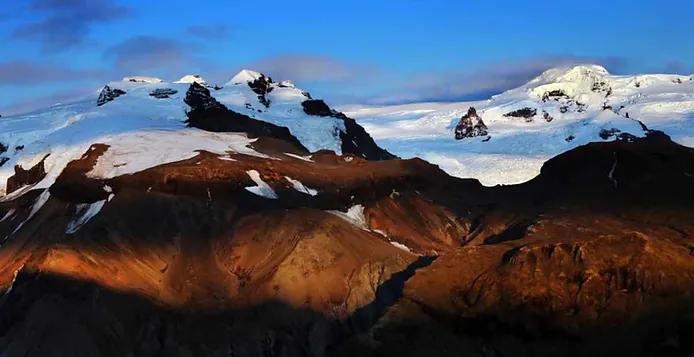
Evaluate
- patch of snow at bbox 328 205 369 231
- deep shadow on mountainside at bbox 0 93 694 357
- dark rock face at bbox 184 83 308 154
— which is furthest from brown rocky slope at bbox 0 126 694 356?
dark rock face at bbox 184 83 308 154

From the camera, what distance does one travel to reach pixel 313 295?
11000cm

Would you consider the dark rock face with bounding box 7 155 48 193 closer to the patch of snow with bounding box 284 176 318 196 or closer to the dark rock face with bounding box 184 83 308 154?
the dark rock face with bounding box 184 83 308 154

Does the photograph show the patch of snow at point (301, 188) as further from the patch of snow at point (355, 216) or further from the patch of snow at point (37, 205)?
the patch of snow at point (37, 205)

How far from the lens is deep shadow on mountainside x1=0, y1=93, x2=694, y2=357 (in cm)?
8412

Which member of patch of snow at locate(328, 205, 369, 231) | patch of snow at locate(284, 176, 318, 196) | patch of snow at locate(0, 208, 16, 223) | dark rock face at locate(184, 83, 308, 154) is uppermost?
dark rock face at locate(184, 83, 308, 154)

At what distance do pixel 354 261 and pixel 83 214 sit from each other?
113ft

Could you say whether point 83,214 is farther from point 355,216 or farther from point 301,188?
point 355,216

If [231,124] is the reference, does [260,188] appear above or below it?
below

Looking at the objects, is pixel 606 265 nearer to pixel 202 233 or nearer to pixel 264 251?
pixel 264 251

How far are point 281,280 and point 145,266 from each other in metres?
15.5

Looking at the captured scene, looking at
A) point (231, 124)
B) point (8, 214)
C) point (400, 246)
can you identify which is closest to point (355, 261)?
point (400, 246)

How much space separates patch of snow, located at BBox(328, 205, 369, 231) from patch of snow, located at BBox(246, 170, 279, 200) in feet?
25.5

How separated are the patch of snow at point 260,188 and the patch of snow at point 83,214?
693 inches

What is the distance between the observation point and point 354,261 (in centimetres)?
11419
